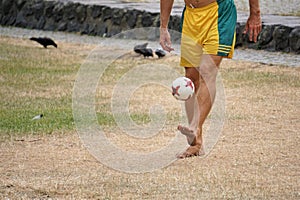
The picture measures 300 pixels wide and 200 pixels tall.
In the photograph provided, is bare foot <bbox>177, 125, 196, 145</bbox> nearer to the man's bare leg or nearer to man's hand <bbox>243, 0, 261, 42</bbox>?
the man's bare leg

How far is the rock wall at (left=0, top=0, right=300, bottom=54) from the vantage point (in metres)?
11.4

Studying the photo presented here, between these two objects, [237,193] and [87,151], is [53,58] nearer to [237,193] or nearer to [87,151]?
[87,151]

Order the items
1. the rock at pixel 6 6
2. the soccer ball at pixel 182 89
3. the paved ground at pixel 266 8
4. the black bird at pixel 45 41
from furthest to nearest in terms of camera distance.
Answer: the rock at pixel 6 6
the black bird at pixel 45 41
the paved ground at pixel 266 8
the soccer ball at pixel 182 89

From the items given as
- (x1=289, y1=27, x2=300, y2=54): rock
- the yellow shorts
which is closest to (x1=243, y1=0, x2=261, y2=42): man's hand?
the yellow shorts

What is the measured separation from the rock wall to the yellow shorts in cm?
517

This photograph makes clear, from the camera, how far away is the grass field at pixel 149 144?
5.22 meters

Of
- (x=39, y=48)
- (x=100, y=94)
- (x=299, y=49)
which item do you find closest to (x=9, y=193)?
(x=100, y=94)

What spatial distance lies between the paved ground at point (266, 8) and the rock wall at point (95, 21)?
20cm

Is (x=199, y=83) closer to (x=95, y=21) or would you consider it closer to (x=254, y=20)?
(x=254, y=20)

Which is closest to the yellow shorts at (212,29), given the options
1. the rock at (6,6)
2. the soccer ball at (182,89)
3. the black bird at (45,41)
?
the soccer ball at (182,89)

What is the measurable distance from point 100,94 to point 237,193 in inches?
171

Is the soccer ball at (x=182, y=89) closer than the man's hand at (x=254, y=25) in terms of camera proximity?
Yes

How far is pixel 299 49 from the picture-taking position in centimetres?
1107

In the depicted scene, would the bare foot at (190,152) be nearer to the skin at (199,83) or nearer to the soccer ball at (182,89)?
the skin at (199,83)
